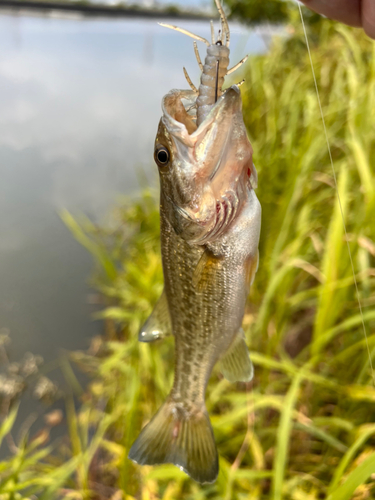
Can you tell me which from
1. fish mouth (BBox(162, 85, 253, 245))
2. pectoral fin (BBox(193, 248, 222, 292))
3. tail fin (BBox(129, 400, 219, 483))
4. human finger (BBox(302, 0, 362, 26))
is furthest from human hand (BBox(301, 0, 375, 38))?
tail fin (BBox(129, 400, 219, 483))

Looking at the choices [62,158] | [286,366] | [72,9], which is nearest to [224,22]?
[286,366]

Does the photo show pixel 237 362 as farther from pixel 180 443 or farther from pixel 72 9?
pixel 72 9

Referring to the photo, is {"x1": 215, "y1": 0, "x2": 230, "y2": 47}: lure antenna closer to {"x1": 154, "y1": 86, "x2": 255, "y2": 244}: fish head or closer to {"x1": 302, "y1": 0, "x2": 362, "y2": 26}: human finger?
{"x1": 154, "y1": 86, "x2": 255, "y2": 244}: fish head

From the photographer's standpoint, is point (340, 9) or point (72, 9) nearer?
point (340, 9)

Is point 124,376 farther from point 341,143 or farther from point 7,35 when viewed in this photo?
point 7,35

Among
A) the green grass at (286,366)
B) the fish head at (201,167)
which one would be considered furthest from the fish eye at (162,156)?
the green grass at (286,366)

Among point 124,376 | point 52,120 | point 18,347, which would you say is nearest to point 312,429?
point 124,376

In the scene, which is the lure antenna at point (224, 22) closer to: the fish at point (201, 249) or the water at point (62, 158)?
the fish at point (201, 249)
